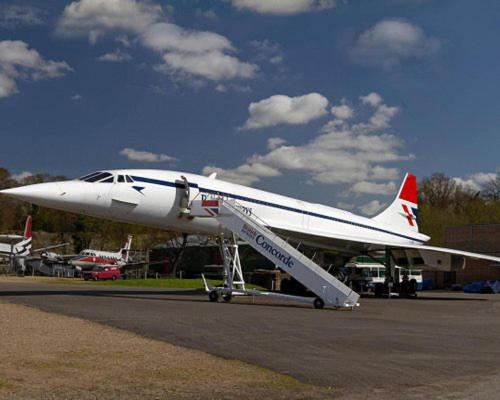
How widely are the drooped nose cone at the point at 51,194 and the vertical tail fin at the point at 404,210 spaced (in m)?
17.0

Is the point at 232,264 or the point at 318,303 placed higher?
the point at 232,264

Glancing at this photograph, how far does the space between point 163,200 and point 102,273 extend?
1144 inches

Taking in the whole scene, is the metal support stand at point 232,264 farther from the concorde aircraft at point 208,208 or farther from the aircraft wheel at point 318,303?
the aircraft wheel at point 318,303

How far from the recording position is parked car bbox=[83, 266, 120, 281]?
149ft

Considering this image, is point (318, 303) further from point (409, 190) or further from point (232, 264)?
point (409, 190)

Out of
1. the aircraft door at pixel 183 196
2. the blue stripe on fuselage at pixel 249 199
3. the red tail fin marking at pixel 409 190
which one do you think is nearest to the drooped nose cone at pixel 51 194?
the blue stripe on fuselage at pixel 249 199

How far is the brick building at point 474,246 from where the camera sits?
4350cm

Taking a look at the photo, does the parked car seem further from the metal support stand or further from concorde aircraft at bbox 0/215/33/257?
the metal support stand

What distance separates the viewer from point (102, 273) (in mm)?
46344

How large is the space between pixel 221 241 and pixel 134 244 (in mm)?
48032

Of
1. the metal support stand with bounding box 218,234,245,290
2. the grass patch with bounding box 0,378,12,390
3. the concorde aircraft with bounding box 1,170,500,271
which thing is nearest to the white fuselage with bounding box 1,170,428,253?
the concorde aircraft with bounding box 1,170,500,271

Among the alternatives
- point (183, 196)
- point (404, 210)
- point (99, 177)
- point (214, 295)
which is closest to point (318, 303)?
Answer: point (214, 295)

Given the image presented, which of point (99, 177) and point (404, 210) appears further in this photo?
point (404, 210)

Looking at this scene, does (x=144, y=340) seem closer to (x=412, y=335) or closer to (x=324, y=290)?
(x=412, y=335)
